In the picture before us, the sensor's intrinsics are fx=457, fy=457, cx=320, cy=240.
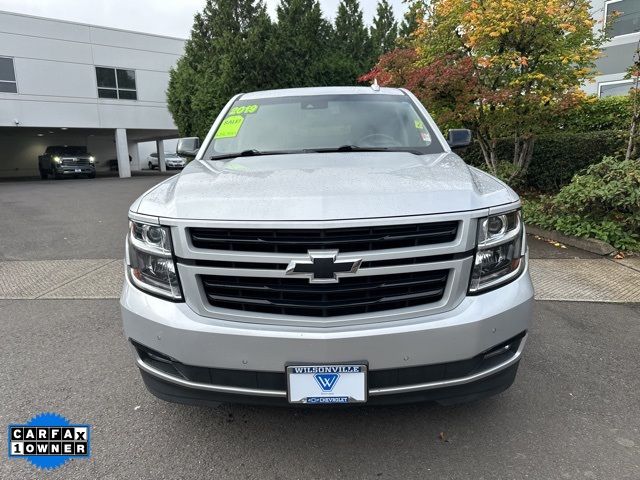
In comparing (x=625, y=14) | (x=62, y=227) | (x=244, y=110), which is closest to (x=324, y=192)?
(x=244, y=110)

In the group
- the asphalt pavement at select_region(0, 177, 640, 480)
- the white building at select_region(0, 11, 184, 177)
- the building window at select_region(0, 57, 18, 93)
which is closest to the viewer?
the asphalt pavement at select_region(0, 177, 640, 480)

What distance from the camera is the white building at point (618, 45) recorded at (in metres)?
13.1

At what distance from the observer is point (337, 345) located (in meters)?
1.86

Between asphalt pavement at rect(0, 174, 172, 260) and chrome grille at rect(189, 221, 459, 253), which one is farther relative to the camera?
asphalt pavement at rect(0, 174, 172, 260)

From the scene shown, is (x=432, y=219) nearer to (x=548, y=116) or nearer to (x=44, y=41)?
(x=548, y=116)

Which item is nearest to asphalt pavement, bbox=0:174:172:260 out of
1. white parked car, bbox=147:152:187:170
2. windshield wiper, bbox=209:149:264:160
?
windshield wiper, bbox=209:149:264:160

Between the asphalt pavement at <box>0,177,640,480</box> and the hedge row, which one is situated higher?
the hedge row

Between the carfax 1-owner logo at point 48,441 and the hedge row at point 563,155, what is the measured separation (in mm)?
9144

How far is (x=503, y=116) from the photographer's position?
7664mm

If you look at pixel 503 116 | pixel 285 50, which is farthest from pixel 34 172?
pixel 503 116

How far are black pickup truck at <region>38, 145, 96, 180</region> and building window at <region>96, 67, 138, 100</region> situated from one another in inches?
132

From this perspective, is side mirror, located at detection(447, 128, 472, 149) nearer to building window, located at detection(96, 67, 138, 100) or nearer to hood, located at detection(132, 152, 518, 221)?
hood, located at detection(132, 152, 518, 221)

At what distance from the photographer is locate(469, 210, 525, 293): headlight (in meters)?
2.01

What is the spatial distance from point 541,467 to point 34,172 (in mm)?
36990
